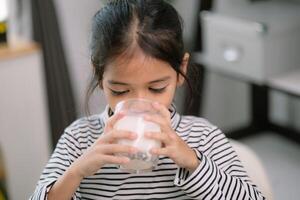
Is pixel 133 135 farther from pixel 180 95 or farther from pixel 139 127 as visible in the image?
pixel 180 95

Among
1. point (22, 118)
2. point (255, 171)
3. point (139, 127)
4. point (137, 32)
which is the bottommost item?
point (22, 118)

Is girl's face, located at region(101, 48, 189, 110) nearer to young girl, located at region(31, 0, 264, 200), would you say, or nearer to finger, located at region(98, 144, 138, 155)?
young girl, located at region(31, 0, 264, 200)

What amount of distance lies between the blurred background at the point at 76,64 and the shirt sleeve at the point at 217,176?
70cm

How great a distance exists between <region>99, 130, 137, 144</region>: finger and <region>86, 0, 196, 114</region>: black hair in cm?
15

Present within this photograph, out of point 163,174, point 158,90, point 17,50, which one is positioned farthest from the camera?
point 17,50

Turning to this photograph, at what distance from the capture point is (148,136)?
781 millimetres

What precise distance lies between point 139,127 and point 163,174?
23 centimetres

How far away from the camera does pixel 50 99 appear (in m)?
2.08

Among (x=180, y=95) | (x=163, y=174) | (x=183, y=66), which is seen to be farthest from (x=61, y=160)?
(x=180, y=95)

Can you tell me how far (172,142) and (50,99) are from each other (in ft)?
4.40

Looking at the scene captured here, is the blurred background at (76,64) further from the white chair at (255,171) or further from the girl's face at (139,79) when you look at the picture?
the girl's face at (139,79)

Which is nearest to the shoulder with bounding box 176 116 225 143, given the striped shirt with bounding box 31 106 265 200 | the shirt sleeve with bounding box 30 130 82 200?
the striped shirt with bounding box 31 106 265 200

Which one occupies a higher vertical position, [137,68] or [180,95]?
[137,68]

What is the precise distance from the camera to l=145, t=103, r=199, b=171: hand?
0.79m
